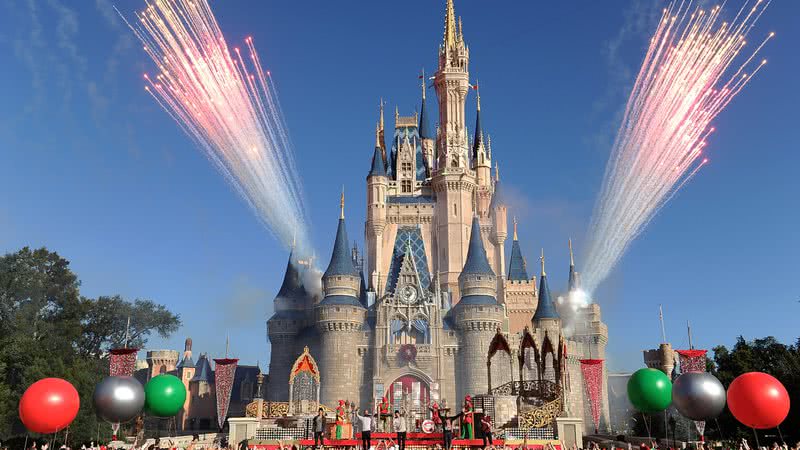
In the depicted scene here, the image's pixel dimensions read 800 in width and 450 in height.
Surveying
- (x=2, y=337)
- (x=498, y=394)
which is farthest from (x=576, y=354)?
(x=2, y=337)

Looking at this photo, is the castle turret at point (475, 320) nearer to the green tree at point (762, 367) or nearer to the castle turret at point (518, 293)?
the castle turret at point (518, 293)

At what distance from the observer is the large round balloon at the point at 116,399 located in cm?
1902

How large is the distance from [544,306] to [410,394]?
14.2m

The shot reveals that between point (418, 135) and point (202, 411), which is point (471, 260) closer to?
point (418, 135)

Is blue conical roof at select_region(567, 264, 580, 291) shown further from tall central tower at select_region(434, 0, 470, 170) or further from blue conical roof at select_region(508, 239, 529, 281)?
tall central tower at select_region(434, 0, 470, 170)

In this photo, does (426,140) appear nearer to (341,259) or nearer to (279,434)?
(341,259)

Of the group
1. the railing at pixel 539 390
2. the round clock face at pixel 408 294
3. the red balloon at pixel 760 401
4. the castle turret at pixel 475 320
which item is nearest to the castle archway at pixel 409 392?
the castle turret at pixel 475 320

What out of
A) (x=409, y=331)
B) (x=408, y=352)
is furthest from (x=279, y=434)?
(x=409, y=331)

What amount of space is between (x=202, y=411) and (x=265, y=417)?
33.8 m

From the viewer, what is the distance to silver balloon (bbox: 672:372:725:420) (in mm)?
17402

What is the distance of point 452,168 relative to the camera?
198 ft

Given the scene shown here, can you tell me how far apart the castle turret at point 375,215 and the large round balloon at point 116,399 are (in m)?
38.1

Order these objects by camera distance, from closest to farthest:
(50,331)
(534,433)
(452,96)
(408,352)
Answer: (534,433)
(50,331)
(408,352)
(452,96)

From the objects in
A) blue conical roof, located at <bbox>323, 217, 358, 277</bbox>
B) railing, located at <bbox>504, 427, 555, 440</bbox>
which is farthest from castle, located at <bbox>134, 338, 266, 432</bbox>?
railing, located at <bbox>504, 427, 555, 440</bbox>
